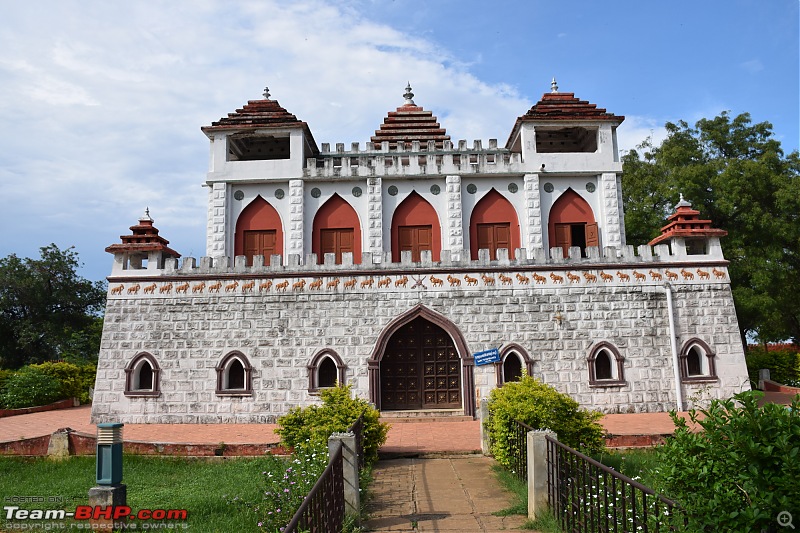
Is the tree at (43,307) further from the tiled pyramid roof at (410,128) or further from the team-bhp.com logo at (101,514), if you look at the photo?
the team-bhp.com logo at (101,514)

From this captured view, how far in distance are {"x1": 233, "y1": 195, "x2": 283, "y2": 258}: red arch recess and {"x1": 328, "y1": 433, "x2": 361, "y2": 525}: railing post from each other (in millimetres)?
13507

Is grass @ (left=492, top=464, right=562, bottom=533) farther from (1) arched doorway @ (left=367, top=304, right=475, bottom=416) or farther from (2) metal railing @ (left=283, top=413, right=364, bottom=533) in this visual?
(1) arched doorway @ (left=367, top=304, right=475, bottom=416)

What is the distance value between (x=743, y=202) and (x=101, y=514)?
23.1 m

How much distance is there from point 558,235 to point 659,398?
242 inches

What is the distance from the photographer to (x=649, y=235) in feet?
82.6

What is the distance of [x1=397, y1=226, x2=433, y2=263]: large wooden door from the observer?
19766 millimetres

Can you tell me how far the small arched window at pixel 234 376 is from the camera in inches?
631

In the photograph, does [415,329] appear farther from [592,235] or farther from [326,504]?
[326,504]

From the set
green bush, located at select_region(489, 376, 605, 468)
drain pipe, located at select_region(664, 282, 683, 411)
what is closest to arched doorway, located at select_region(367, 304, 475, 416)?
drain pipe, located at select_region(664, 282, 683, 411)

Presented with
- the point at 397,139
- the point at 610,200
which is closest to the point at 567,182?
the point at 610,200

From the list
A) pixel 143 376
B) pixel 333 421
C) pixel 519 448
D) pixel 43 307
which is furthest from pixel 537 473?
pixel 43 307

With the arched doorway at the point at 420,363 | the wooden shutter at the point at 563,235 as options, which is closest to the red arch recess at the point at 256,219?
the arched doorway at the point at 420,363

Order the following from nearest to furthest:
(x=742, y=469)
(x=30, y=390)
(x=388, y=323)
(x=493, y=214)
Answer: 1. (x=742, y=469)
2. (x=388, y=323)
3. (x=493, y=214)
4. (x=30, y=390)

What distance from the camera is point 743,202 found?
22641mm
